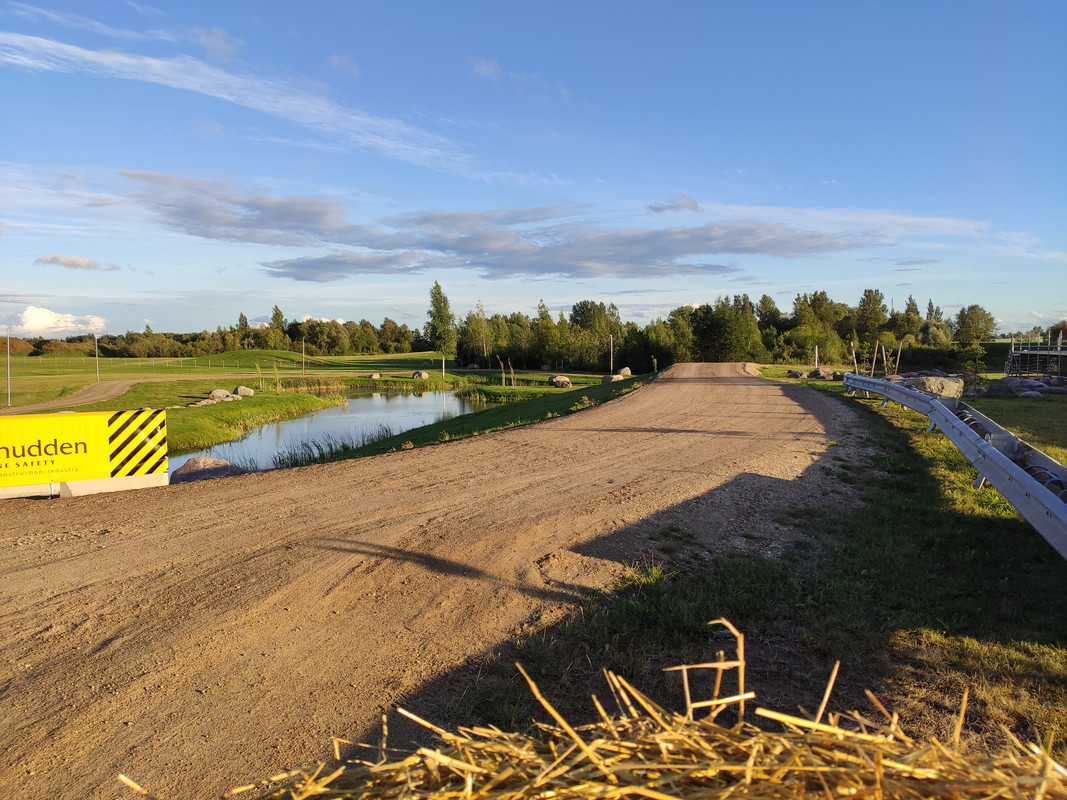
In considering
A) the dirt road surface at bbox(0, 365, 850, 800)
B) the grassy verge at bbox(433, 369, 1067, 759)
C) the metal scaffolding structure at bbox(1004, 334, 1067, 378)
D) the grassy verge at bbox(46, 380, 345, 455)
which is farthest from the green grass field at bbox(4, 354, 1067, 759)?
the metal scaffolding structure at bbox(1004, 334, 1067, 378)

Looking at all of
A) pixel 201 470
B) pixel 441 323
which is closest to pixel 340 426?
pixel 201 470

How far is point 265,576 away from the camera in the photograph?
18.2ft

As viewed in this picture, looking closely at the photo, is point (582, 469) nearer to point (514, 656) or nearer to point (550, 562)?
point (550, 562)

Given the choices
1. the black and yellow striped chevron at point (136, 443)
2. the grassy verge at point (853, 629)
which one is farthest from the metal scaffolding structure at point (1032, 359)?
the black and yellow striped chevron at point (136, 443)

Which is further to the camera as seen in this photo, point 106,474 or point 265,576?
point 106,474

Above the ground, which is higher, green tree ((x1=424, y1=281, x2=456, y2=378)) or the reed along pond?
green tree ((x1=424, y1=281, x2=456, y2=378))

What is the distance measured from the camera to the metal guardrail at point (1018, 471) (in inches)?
205

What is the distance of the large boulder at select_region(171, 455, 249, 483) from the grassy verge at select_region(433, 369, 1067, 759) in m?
10.9

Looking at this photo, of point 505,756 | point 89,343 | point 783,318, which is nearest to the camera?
point 505,756

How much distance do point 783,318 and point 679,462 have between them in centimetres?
7115

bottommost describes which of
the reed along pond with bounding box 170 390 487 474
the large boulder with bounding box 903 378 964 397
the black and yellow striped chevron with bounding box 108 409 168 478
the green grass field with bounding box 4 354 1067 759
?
the reed along pond with bounding box 170 390 487 474

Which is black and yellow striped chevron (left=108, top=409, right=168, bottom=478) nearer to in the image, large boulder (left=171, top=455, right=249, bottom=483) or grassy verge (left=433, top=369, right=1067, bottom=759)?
large boulder (left=171, top=455, right=249, bottom=483)

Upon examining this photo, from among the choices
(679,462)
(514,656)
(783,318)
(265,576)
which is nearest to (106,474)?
(265,576)

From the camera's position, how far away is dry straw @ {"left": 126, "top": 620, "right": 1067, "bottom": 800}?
4.68 ft
